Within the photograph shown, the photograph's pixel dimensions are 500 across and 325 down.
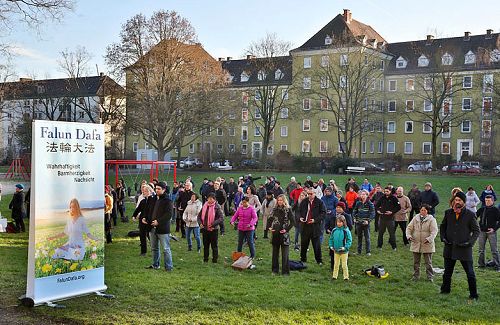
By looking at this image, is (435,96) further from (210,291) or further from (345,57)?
(210,291)

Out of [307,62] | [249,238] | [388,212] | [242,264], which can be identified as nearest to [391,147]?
[307,62]

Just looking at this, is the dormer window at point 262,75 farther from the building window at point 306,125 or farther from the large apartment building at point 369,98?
the building window at point 306,125

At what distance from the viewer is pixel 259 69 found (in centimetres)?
6531

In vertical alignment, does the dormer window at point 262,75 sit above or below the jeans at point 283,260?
above

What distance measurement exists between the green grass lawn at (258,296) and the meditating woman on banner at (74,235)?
2.78ft

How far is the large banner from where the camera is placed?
9141mm

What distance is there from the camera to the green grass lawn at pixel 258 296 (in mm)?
8970

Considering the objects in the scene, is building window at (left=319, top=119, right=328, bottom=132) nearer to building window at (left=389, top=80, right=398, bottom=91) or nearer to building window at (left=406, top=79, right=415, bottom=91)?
building window at (left=389, top=80, right=398, bottom=91)

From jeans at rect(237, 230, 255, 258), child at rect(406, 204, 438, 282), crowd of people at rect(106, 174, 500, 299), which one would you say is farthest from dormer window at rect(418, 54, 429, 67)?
child at rect(406, 204, 438, 282)

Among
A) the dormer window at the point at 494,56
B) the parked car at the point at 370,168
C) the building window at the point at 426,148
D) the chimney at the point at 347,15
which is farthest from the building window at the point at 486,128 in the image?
the chimney at the point at 347,15

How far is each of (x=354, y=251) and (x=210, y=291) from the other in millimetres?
6817

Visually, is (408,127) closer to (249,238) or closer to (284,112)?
(284,112)

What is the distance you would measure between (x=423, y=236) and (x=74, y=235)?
7.28 meters

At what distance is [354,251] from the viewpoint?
16250 millimetres
